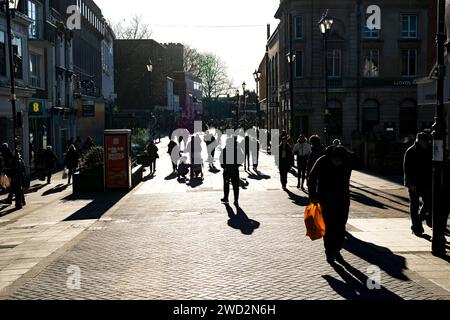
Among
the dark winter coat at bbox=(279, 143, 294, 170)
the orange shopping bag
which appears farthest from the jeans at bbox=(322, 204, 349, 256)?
the dark winter coat at bbox=(279, 143, 294, 170)

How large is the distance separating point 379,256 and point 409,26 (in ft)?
147

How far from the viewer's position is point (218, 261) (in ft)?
29.9

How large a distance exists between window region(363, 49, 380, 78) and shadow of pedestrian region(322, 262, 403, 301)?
1731 inches

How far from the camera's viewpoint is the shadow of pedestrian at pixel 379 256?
8484 mm

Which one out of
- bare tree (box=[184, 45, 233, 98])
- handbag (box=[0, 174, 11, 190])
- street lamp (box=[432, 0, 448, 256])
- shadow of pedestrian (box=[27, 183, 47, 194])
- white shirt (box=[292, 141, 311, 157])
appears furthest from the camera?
bare tree (box=[184, 45, 233, 98])

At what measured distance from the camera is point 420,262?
904 cm

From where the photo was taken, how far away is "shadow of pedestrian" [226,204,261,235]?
12.1m

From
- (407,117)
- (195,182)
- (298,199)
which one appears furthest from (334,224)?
(407,117)

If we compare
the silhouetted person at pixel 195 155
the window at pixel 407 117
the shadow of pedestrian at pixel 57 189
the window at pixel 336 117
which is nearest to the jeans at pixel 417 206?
the shadow of pedestrian at pixel 57 189

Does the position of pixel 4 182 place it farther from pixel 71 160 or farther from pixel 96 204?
pixel 71 160

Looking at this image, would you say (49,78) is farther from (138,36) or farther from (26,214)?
(138,36)

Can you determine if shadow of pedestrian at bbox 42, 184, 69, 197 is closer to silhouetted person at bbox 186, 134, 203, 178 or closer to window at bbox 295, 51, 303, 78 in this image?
silhouetted person at bbox 186, 134, 203, 178
